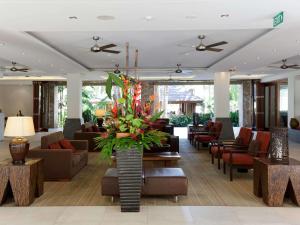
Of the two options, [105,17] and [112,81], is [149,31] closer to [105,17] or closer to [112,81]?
[105,17]

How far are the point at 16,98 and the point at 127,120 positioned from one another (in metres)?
17.7

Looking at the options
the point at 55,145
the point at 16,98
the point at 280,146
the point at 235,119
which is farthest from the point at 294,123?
the point at 16,98

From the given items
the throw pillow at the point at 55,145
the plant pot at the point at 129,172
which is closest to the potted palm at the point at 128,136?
the plant pot at the point at 129,172

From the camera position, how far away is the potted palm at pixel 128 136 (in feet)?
14.9

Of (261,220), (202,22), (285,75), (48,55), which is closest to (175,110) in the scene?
(285,75)

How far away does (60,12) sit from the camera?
17.8 feet

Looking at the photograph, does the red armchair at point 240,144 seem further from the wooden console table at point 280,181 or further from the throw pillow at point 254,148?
the wooden console table at point 280,181

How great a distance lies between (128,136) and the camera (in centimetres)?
454

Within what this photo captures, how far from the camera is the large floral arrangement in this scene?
4531 millimetres

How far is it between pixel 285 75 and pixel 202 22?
444 inches

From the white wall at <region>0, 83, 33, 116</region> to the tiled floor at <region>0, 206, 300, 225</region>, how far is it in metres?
16.6

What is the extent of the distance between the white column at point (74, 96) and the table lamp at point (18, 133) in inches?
379

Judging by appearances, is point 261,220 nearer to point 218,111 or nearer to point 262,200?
point 262,200

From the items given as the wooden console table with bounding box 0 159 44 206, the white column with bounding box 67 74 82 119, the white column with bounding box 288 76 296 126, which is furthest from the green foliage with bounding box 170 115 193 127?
the wooden console table with bounding box 0 159 44 206
